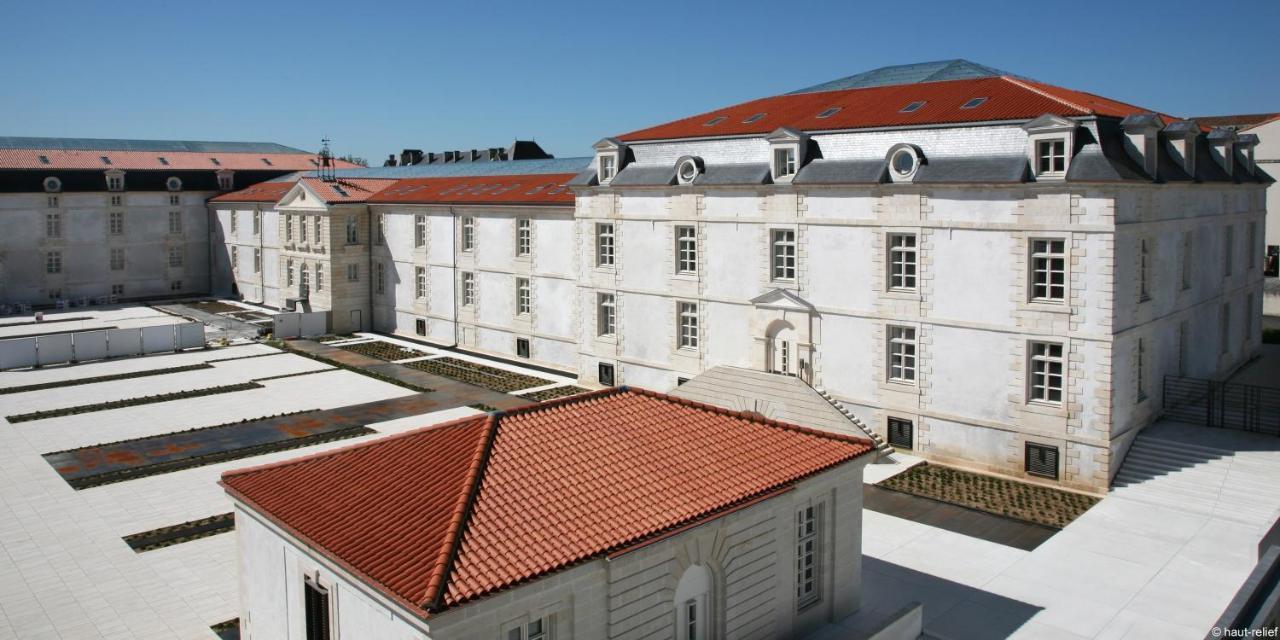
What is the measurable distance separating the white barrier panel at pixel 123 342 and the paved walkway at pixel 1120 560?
3447 cm

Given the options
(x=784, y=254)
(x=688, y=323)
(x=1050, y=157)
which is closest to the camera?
(x=1050, y=157)

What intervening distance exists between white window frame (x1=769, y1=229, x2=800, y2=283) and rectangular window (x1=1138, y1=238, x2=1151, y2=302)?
9125 mm

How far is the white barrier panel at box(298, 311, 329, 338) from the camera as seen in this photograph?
48656mm

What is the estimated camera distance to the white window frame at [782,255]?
29562 mm

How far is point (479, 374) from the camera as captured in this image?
39969mm

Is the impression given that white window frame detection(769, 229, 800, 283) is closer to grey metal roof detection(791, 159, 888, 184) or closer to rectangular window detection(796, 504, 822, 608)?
grey metal roof detection(791, 159, 888, 184)

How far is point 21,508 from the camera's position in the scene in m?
23.7

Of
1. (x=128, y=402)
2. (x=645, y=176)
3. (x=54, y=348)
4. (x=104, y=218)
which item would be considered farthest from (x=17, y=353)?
(x=645, y=176)

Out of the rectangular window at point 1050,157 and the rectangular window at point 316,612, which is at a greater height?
the rectangular window at point 1050,157

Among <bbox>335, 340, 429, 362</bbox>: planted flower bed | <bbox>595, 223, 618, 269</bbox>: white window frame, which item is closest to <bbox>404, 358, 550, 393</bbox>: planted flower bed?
<bbox>335, 340, 429, 362</bbox>: planted flower bed

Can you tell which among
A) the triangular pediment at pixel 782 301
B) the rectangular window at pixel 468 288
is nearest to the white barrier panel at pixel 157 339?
the rectangular window at pixel 468 288

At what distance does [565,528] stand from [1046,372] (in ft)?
51.9

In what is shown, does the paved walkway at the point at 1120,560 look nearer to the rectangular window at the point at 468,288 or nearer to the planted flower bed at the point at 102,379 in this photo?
the rectangular window at the point at 468,288

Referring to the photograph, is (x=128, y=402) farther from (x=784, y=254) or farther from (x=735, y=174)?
(x=784, y=254)
